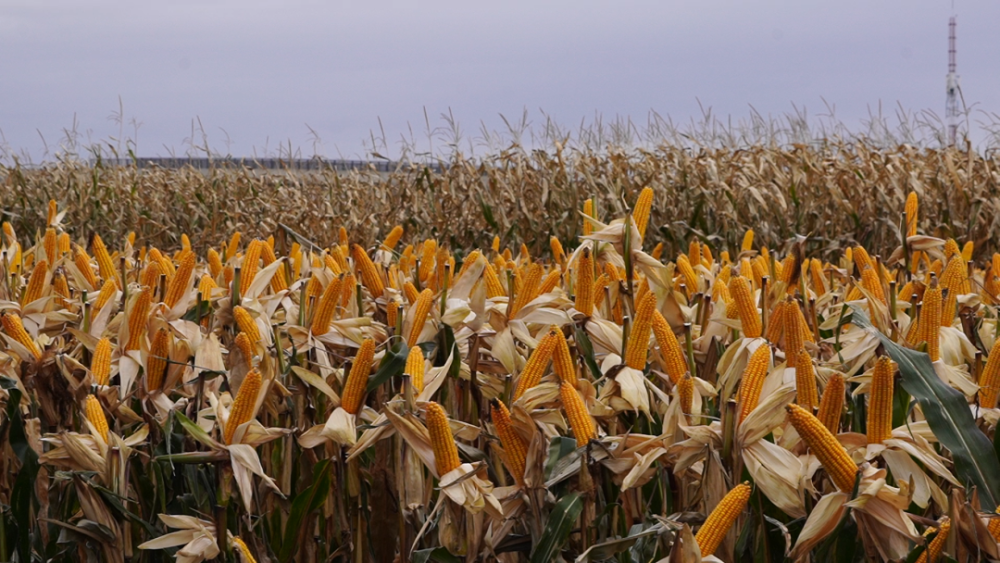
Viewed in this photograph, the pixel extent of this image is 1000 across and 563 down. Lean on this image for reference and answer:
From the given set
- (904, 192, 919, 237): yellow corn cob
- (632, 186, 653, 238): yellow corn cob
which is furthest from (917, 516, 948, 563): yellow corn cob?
(904, 192, 919, 237): yellow corn cob

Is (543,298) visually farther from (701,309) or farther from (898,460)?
(898,460)

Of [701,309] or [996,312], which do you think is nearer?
[701,309]

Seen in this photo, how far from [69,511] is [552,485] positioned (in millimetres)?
1062

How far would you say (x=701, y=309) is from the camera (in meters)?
1.96

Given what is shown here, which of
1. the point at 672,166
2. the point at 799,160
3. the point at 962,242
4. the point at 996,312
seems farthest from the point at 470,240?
the point at 996,312

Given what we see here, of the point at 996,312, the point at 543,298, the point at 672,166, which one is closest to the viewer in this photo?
the point at 543,298

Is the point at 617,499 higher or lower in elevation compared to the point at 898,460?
lower

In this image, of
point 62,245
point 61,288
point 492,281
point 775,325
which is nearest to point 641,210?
point 492,281

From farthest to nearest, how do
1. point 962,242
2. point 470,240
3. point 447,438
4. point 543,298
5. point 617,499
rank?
point 470,240
point 962,242
point 543,298
point 617,499
point 447,438

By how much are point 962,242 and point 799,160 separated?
1635mm

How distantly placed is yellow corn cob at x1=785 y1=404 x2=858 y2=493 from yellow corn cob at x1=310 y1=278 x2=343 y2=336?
34.7 inches

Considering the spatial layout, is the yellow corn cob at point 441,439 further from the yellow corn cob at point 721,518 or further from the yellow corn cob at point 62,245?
the yellow corn cob at point 62,245

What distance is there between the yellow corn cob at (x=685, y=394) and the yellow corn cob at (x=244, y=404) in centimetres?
61

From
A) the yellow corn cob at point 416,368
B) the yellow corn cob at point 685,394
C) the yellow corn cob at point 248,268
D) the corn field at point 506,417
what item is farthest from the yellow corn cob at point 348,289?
the yellow corn cob at point 685,394
